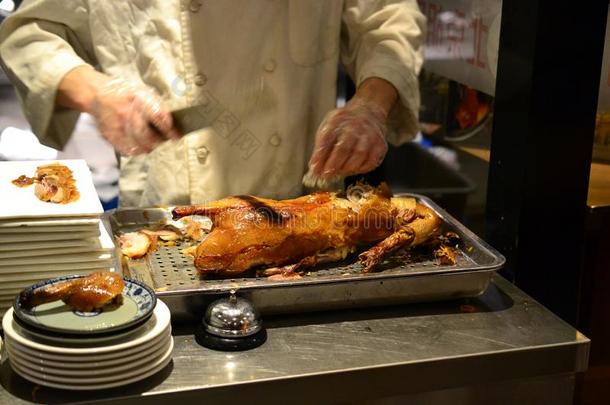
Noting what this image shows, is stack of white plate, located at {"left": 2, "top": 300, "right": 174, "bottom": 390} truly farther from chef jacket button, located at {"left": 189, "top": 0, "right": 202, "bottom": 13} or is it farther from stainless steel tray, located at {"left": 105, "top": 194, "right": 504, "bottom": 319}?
chef jacket button, located at {"left": 189, "top": 0, "right": 202, "bottom": 13}

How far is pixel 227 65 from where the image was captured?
231 cm

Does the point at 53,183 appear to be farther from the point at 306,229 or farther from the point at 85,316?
the point at 306,229

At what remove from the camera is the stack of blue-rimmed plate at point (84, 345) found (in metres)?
1.27

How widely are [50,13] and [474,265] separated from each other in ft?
4.39

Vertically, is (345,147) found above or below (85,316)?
above

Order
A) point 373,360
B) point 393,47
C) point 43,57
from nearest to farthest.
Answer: point 373,360 → point 43,57 → point 393,47

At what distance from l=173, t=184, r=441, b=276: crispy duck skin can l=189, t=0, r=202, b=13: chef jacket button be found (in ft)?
2.12

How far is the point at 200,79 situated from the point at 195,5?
20 cm

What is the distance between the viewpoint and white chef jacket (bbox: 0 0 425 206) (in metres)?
2.22

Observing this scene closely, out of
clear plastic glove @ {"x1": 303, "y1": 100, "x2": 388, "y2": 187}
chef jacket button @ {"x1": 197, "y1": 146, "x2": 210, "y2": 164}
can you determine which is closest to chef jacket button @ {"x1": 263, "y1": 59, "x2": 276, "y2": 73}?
chef jacket button @ {"x1": 197, "y1": 146, "x2": 210, "y2": 164}

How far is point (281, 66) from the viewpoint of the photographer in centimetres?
234

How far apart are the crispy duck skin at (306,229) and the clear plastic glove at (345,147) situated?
0.26 feet

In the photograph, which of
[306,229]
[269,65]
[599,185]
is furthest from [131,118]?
[599,185]

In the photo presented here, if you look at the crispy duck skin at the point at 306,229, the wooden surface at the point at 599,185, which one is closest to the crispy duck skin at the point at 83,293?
the crispy duck skin at the point at 306,229
